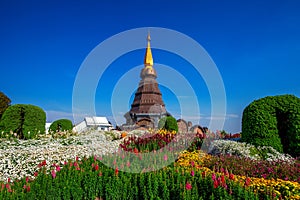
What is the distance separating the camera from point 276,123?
25.4 feet

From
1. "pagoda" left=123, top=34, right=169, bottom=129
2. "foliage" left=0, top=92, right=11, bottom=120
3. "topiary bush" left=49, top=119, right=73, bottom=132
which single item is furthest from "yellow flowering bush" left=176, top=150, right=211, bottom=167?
"foliage" left=0, top=92, right=11, bottom=120

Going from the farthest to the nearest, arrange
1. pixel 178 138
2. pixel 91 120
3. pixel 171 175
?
pixel 91 120 < pixel 178 138 < pixel 171 175

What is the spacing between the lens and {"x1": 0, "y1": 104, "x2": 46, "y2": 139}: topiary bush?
538 inches

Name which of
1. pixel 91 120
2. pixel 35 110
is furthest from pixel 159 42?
pixel 91 120

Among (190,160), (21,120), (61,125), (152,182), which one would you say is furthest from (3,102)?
(152,182)


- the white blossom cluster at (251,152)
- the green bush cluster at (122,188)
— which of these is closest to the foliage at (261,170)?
the green bush cluster at (122,188)

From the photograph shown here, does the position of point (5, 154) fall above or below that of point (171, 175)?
above

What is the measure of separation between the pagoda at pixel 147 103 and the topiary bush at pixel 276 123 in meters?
21.7

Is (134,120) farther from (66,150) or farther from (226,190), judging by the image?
(226,190)

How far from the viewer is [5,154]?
7066mm

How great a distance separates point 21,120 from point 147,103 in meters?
21.2

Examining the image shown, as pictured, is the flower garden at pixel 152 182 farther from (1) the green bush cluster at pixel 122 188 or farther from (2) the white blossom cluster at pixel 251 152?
(2) the white blossom cluster at pixel 251 152

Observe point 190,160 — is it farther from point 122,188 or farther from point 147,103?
point 147,103

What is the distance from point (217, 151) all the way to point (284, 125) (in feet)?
8.00
